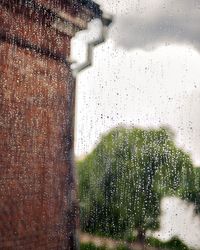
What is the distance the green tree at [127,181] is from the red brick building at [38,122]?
7014 millimetres

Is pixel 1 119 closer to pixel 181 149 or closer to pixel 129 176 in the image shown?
pixel 129 176

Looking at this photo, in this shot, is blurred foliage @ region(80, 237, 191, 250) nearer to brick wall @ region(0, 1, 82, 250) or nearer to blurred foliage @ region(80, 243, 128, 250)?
blurred foliage @ region(80, 243, 128, 250)

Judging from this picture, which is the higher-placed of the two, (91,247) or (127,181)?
(127,181)

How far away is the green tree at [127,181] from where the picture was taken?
12312mm

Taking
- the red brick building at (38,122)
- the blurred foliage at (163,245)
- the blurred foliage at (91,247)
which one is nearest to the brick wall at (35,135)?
the red brick building at (38,122)

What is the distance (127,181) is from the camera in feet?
40.4

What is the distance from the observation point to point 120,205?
12.2 meters

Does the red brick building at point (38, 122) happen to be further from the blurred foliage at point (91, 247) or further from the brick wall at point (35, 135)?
the blurred foliage at point (91, 247)

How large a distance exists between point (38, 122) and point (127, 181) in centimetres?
783

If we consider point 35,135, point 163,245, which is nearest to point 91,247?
point 163,245

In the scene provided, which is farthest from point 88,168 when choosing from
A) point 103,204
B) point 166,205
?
point 166,205

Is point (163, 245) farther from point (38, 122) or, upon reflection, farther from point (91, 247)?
point (38, 122)

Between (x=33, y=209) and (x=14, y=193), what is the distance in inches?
16.0

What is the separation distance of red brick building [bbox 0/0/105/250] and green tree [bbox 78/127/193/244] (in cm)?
701
